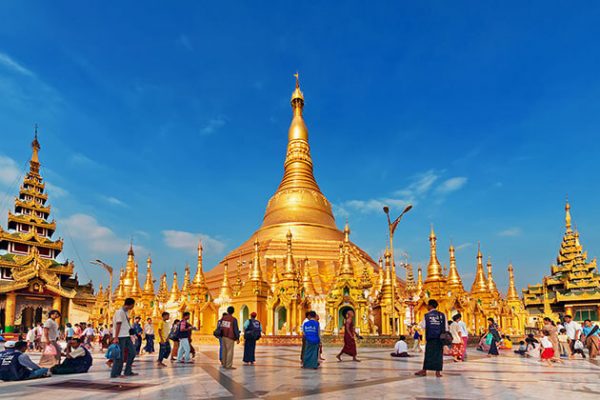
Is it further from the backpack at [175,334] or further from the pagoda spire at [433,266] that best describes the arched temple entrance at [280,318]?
the backpack at [175,334]

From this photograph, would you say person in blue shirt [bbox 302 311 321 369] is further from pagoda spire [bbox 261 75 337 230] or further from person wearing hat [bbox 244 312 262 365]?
pagoda spire [bbox 261 75 337 230]

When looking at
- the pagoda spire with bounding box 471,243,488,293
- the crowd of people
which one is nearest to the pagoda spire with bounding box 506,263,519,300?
the pagoda spire with bounding box 471,243,488,293

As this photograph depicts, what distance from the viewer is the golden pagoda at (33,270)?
160 feet

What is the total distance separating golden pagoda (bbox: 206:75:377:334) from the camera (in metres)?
31.7

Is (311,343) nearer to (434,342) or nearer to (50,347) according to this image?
(434,342)

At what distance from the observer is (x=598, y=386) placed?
28.7ft

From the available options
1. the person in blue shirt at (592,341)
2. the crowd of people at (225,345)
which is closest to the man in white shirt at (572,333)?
the crowd of people at (225,345)

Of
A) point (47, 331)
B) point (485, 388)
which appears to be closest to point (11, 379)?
point (47, 331)

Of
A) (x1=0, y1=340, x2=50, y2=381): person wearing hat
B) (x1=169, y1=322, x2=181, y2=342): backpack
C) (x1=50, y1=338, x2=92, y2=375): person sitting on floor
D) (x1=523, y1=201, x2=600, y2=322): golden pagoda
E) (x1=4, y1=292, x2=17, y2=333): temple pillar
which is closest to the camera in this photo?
(x1=0, y1=340, x2=50, y2=381): person wearing hat

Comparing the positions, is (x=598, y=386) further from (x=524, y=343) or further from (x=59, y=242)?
(x=59, y=242)

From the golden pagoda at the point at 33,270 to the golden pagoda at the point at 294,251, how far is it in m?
17.3

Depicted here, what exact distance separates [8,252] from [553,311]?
6423 centimetres

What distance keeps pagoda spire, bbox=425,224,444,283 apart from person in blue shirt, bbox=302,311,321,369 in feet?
75.8

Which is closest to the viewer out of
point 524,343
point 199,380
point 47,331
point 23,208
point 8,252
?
point 199,380
